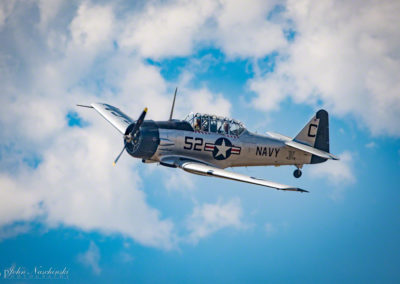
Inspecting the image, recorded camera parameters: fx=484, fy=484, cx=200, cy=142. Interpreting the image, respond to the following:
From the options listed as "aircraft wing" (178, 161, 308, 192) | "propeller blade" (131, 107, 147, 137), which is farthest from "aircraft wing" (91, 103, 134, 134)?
"aircraft wing" (178, 161, 308, 192)

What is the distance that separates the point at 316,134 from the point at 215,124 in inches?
223

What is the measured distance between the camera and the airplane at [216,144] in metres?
18.3

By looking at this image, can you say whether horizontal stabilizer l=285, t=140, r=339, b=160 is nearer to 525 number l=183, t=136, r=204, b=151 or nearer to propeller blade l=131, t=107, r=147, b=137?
525 number l=183, t=136, r=204, b=151

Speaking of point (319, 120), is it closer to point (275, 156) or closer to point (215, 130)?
point (275, 156)

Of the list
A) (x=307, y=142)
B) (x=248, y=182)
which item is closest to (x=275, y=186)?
(x=248, y=182)

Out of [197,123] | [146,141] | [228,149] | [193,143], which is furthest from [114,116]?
[228,149]

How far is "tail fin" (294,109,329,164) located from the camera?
22.5 metres

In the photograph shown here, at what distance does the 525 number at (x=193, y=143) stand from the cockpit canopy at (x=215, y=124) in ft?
1.52

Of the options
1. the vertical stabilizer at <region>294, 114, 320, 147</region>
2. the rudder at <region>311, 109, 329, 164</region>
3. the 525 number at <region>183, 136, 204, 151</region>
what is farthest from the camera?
the rudder at <region>311, 109, 329, 164</region>

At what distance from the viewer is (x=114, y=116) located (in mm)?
22922

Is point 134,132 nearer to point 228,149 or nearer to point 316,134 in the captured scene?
point 228,149

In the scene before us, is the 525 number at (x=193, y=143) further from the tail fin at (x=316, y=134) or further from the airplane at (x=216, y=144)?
the tail fin at (x=316, y=134)

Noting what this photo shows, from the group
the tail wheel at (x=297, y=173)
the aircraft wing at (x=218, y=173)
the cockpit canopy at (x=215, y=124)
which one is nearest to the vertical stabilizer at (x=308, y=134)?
the tail wheel at (x=297, y=173)

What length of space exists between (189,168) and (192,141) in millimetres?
1671
